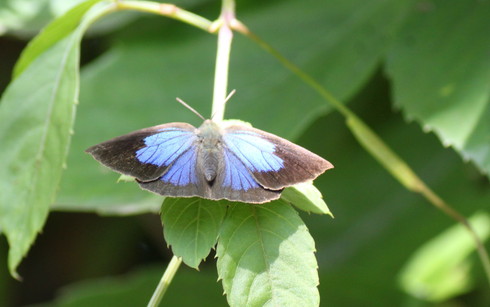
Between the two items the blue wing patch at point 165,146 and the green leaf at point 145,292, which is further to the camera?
the green leaf at point 145,292

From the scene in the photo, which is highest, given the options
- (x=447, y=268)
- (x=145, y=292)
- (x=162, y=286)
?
(x=447, y=268)

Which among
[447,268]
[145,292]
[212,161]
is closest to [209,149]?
[212,161]

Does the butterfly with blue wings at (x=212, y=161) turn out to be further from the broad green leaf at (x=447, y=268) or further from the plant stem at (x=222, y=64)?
the broad green leaf at (x=447, y=268)

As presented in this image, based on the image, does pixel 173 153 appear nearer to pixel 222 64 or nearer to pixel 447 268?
pixel 222 64

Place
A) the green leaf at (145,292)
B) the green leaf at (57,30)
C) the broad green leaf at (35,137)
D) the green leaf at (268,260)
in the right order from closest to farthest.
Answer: the green leaf at (268,260)
the broad green leaf at (35,137)
the green leaf at (57,30)
the green leaf at (145,292)

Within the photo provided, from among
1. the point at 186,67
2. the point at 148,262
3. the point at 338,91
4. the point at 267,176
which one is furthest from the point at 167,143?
the point at 148,262

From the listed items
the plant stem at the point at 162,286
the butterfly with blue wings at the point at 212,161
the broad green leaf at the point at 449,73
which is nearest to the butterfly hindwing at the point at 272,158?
the butterfly with blue wings at the point at 212,161
